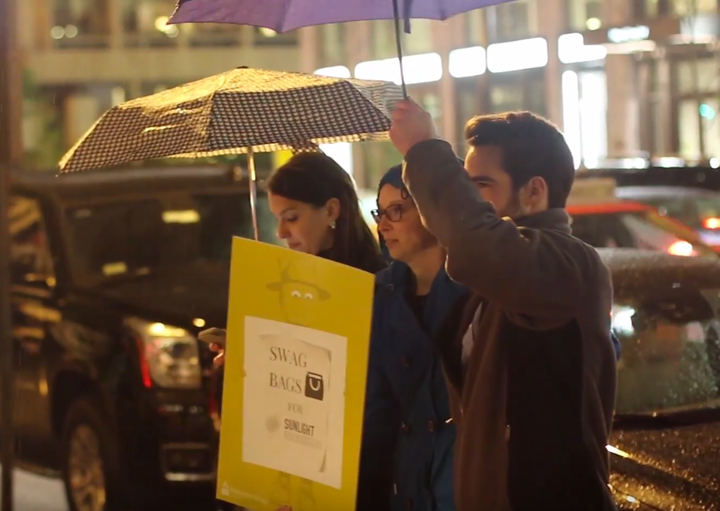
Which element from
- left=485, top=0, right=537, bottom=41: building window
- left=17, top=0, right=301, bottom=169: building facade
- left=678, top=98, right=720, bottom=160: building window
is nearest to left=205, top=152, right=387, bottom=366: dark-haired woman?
left=678, top=98, right=720, bottom=160: building window

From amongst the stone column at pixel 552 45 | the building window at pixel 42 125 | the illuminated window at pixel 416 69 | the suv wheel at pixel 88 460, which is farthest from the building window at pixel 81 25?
the suv wheel at pixel 88 460

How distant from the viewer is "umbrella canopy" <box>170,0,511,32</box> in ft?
10.9

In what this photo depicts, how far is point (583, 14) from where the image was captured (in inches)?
1051

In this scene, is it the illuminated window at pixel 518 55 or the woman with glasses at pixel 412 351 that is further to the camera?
the illuminated window at pixel 518 55

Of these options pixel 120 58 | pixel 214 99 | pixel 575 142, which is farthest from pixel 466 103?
pixel 214 99

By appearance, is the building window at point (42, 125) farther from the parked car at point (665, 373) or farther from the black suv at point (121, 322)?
the parked car at point (665, 373)

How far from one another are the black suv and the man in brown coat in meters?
3.73

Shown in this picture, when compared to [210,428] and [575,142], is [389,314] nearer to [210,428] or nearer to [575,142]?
[210,428]

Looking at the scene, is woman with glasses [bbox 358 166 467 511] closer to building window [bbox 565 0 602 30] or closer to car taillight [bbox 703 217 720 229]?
car taillight [bbox 703 217 720 229]

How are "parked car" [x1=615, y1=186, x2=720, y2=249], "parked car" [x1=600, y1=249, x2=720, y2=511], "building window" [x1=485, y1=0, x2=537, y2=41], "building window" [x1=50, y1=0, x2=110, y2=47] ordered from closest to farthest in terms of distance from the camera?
"parked car" [x1=600, y1=249, x2=720, y2=511]
"parked car" [x1=615, y1=186, x2=720, y2=249]
"building window" [x1=485, y1=0, x2=537, y2=41]
"building window" [x1=50, y1=0, x2=110, y2=47]

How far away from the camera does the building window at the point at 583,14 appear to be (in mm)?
26484

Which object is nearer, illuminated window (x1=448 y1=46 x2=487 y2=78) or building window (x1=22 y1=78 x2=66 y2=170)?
illuminated window (x1=448 y1=46 x2=487 y2=78)

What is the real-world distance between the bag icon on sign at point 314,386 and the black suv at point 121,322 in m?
3.25

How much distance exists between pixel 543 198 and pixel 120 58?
39.5 meters
